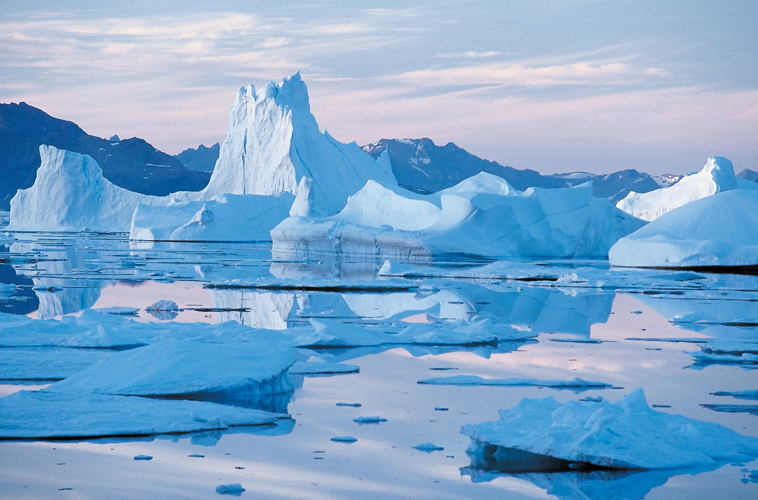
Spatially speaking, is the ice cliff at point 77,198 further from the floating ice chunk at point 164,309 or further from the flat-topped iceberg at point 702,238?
the floating ice chunk at point 164,309

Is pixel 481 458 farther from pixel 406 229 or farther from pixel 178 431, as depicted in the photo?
pixel 406 229

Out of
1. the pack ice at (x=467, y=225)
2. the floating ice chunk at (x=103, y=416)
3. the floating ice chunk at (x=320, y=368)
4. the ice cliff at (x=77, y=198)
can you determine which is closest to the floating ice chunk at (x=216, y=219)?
the pack ice at (x=467, y=225)

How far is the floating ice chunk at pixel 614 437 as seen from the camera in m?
3.32

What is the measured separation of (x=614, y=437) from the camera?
3.42 m

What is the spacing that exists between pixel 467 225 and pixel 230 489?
62.2 feet

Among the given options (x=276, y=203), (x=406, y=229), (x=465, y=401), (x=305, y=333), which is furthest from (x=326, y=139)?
(x=465, y=401)

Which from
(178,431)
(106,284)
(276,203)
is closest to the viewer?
(178,431)

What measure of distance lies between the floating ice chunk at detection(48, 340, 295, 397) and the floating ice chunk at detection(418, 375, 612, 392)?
3.10ft

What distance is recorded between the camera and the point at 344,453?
138 inches

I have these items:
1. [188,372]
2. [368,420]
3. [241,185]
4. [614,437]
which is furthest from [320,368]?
[241,185]

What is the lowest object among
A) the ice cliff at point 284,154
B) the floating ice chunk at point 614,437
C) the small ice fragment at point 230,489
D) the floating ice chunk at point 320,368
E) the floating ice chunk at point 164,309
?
the floating ice chunk at point 164,309

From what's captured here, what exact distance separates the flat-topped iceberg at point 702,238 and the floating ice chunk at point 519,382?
44.4ft

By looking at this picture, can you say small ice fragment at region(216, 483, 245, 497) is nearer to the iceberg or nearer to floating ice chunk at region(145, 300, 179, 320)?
floating ice chunk at region(145, 300, 179, 320)

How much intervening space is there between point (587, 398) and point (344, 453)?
1.69 meters
